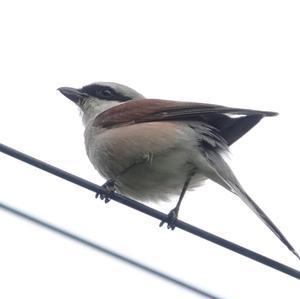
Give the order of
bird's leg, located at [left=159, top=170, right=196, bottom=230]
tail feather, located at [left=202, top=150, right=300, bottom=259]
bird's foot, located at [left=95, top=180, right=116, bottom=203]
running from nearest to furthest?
tail feather, located at [left=202, top=150, right=300, bottom=259] → bird's foot, located at [left=95, top=180, right=116, bottom=203] → bird's leg, located at [left=159, top=170, right=196, bottom=230]

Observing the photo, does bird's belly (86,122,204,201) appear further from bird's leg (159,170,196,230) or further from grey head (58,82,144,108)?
grey head (58,82,144,108)

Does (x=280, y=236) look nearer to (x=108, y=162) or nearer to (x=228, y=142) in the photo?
(x=228, y=142)

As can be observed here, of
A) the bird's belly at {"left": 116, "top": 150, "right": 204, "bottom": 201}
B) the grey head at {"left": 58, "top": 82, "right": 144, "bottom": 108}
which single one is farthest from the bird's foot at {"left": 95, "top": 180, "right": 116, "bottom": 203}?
the grey head at {"left": 58, "top": 82, "right": 144, "bottom": 108}

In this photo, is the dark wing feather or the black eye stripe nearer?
the dark wing feather

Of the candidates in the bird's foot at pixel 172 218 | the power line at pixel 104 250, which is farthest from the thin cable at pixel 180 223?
the bird's foot at pixel 172 218

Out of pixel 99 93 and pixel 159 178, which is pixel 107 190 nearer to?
pixel 159 178

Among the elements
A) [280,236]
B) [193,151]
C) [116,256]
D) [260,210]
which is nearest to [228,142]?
[193,151]

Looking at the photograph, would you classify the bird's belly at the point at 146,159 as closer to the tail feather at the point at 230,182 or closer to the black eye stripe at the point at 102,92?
the tail feather at the point at 230,182
